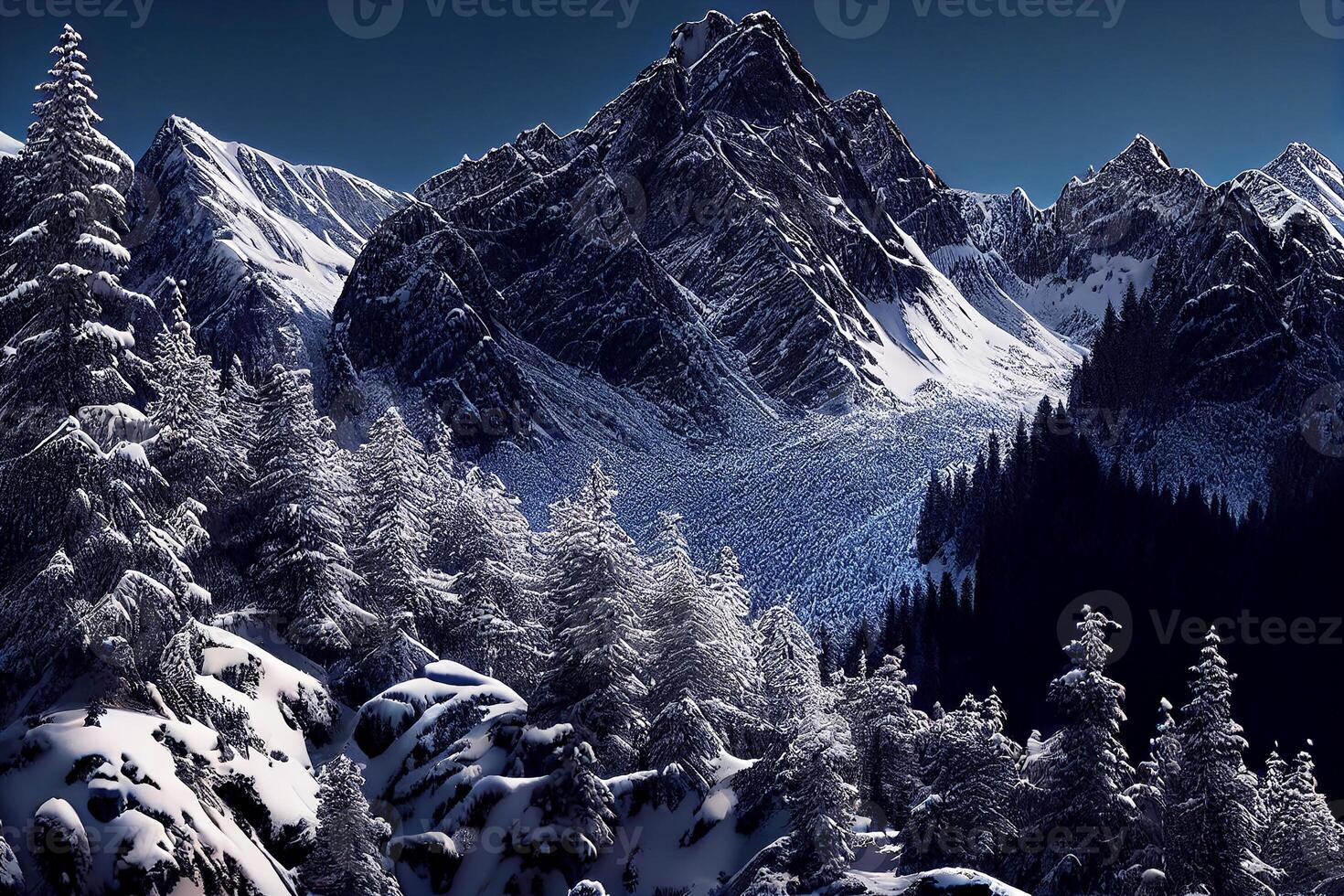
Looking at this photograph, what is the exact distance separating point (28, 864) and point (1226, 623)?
99.5 metres

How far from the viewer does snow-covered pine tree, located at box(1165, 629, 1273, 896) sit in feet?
80.2

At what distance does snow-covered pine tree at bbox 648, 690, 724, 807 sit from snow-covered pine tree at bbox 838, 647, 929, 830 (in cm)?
771

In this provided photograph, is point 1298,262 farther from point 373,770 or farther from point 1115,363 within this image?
point 373,770

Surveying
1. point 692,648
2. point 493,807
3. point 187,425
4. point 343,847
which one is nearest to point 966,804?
point 692,648

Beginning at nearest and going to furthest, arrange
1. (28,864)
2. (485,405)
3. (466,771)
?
(28,864) < (466,771) < (485,405)

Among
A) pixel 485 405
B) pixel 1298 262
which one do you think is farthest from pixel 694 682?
pixel 1298 262

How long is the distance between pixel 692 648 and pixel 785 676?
25.7ft

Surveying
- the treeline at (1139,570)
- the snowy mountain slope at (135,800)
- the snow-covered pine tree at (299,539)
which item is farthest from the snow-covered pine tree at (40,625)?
the treeline at (1139,570)

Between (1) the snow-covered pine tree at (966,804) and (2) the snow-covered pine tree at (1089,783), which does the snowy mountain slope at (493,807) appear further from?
(2) the snow-covered pine tree at (1089,783)

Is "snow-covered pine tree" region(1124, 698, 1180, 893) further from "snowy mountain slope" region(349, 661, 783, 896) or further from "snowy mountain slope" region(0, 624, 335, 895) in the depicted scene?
"snowy mountain slope" region(0, 624, 335, 895)

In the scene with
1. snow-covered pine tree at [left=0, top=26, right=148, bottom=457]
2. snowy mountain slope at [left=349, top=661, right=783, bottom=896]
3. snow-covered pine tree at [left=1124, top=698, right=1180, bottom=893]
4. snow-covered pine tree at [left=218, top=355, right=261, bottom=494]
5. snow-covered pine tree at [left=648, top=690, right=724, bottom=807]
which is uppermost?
snow-covered pine tree at [left=0, top=26, right=148, bottom=457]

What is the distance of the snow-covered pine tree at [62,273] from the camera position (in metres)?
17.1

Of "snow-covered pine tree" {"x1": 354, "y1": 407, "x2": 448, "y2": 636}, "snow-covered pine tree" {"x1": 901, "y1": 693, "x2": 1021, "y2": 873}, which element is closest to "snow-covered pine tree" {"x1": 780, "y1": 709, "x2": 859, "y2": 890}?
"snow-covered pine tree" {"x1": 901, "y1": 693, "x2": 1021, "y2": 873}

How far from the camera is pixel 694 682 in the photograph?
31.0 m
